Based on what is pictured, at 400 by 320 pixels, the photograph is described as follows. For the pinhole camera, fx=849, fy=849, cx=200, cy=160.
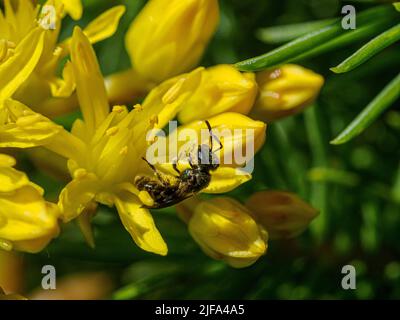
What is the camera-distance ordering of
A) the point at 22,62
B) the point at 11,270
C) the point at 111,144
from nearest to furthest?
1. the point at 22,62
2. the point at 111,144
3. the point at 11,270

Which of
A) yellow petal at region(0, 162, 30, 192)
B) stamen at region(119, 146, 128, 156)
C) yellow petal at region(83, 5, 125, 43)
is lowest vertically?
stamen at region(119, 146, 128, 156)

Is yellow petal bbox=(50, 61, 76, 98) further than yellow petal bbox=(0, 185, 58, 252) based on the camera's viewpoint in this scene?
Yes

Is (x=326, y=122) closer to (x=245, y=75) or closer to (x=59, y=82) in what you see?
(x=245, y=75)

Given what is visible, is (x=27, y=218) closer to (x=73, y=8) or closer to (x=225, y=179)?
(x=225, y=179)

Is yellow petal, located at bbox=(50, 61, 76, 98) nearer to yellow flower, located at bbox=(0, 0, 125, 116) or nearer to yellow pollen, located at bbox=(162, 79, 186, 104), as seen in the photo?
yellow flower, located at bbox=(0, 0, 125, 116)

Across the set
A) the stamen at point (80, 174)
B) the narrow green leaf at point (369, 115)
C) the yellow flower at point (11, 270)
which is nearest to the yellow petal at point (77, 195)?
the stamen at point (80, 174)

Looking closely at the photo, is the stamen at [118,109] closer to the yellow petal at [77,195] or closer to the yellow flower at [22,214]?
the yellow petal at [77,195]

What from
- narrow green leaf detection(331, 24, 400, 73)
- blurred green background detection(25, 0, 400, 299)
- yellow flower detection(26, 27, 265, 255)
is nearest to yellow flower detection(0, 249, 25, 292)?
blurred green background detection(25, 0, 400, 299)

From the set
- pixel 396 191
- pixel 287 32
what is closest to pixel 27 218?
pixel 287 32
